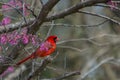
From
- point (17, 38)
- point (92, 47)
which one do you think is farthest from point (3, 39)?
point (92, 47)

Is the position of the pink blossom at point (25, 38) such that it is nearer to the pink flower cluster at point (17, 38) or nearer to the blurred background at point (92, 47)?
the pink flower cluster at point (17, 38)

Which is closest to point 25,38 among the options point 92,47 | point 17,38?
point 17,38

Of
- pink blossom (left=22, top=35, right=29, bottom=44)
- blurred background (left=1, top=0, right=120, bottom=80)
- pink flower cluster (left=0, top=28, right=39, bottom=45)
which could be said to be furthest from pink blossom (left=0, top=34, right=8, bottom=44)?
blurred background (left=1, top=0, right=120, bottom=80)

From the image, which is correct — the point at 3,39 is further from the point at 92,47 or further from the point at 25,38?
the point at 92,47

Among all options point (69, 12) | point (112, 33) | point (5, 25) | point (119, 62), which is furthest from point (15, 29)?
point (112, 33)

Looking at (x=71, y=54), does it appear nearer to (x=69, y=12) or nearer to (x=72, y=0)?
(x=72, y=0)

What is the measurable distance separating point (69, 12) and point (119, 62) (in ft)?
18.0

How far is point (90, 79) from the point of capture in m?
9.47

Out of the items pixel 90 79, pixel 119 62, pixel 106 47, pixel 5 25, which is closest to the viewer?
pixel 5 25

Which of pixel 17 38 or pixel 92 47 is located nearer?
pixel 17 38

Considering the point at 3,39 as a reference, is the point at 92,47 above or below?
below

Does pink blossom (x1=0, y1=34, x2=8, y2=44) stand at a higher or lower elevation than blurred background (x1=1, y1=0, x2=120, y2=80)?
higher

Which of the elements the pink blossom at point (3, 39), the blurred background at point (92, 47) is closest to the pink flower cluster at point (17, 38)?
the pink blossom at point (3, 39)

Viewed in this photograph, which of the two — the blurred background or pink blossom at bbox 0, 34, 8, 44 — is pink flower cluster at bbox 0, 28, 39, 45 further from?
the blurred background
